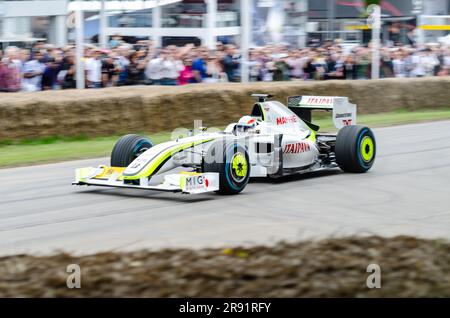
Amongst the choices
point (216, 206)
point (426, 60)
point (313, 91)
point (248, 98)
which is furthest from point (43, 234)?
point (426, 60)

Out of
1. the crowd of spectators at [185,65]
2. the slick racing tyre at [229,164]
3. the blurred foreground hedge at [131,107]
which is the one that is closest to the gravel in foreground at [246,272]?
the slick racing tyre at [229,164]

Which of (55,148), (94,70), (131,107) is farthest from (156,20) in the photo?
(55,148)

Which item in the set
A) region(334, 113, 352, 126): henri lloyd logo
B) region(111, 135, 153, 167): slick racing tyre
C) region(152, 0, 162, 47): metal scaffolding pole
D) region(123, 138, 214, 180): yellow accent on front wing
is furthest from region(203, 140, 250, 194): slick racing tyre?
region(152, 0, 162, 47): metal scaffolding pole

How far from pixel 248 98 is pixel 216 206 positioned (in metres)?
8.64

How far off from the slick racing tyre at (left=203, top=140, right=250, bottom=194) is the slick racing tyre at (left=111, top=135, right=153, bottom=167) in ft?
4.25

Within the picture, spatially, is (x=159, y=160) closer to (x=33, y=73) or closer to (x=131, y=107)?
(x=131, y=107)

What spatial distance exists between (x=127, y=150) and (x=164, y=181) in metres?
1.22

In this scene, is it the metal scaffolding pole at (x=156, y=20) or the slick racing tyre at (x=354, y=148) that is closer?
the slick racing tyre at (x=354, y=148)

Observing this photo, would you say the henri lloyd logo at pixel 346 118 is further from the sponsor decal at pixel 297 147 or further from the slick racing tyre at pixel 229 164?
the slick racing tyre at pixel 229 164

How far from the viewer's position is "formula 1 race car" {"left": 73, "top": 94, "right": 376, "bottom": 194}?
34.0 ft

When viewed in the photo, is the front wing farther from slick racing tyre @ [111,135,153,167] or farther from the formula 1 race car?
slick racing tyre @ [111,135,153,167]

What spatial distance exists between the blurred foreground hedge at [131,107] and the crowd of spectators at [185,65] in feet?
5.07

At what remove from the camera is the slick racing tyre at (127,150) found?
11312 millimetres
